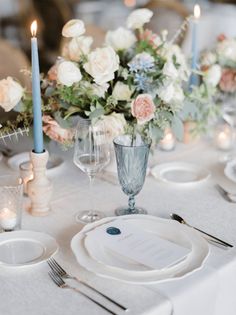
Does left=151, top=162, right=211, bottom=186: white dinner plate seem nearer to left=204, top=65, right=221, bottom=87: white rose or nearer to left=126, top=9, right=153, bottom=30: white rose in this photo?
left=204, top=65, right=221, bottom=87: white rose

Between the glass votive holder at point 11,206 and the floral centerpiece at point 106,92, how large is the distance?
0.20 metres

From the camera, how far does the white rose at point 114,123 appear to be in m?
1.37

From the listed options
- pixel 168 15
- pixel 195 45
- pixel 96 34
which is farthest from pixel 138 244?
pixel 168 15

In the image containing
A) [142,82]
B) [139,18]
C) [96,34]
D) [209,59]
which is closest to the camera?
[142,82]

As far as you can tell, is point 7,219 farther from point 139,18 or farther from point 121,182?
point 139,18

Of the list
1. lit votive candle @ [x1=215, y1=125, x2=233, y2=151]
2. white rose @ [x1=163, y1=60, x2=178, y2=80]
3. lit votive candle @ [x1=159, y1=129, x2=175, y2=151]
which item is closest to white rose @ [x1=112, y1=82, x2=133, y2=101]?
white rose @ [x1=163, y1=60, x2=178, y2=80]

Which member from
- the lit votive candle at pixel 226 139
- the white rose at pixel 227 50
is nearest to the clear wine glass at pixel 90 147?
the lit votive candle at pixel 226 139

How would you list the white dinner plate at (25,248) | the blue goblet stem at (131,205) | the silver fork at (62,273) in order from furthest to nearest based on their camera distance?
the blue goblet stem at (131,205), the white dinner plate at (25,248), the silver fork at (62,273)

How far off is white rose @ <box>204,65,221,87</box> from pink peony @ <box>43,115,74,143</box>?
0.50 m

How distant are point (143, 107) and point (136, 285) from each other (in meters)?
0.48

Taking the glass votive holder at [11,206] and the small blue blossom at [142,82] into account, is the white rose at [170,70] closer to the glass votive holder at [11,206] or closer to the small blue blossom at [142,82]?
the small blue blossom at [142,82]

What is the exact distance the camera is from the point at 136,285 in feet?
3.30

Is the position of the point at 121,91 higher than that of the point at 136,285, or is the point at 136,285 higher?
the point at 121,91

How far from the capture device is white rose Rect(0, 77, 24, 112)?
4.50 ft
